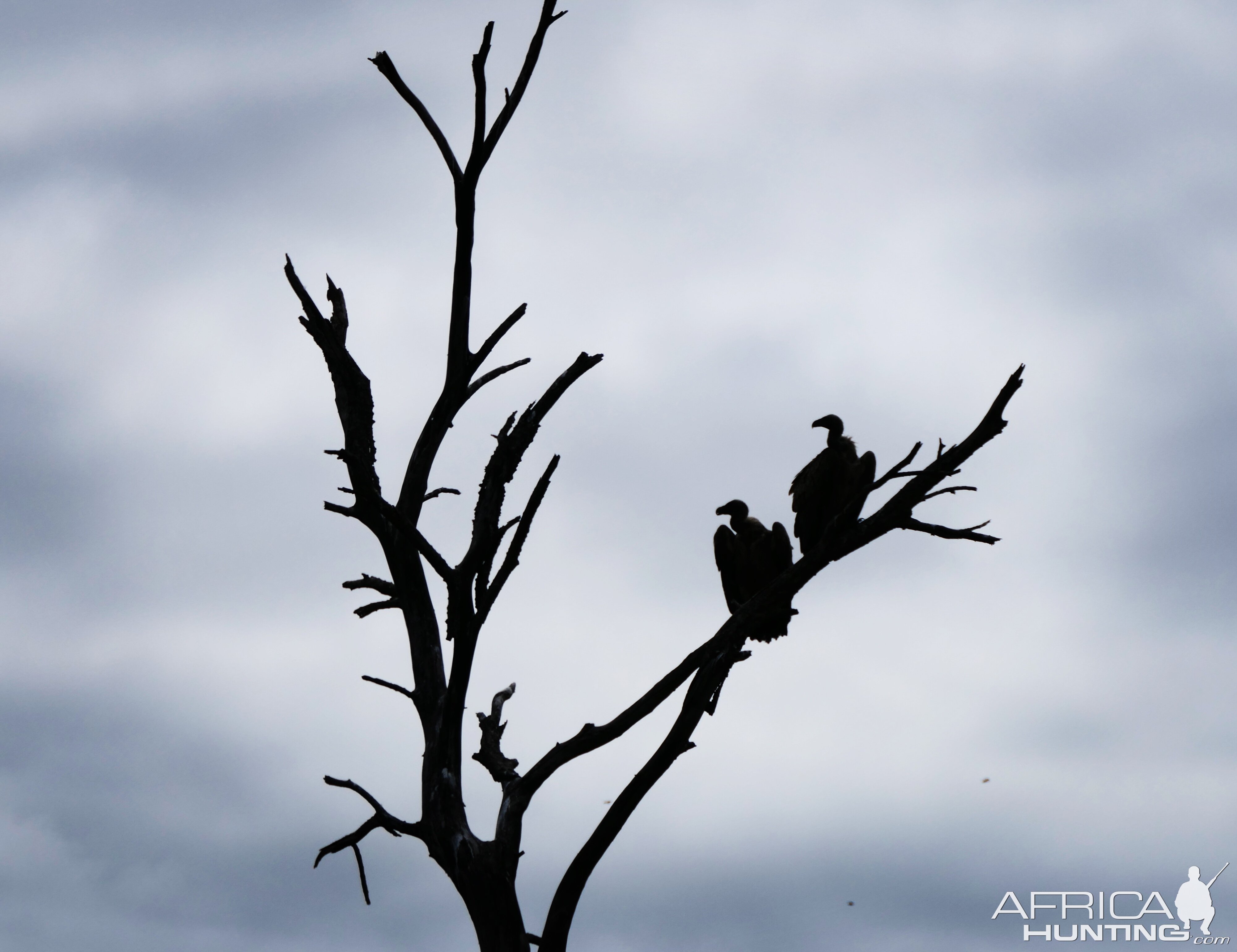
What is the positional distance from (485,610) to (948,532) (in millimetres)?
3124

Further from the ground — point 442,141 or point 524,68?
point 524,68

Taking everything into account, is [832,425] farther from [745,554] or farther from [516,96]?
[516,96]

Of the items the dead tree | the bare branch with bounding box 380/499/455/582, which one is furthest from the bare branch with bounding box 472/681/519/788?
the bare branch with bounding box 380/499/455/582

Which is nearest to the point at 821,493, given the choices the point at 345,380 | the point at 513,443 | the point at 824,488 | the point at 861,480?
the point at 824,488

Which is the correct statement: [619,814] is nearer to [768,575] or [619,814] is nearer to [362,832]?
[362,832]

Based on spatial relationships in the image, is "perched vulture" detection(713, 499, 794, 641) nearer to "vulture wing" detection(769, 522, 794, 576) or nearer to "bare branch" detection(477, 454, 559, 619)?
"vulture wing" detection(769, 522, 794, 576)

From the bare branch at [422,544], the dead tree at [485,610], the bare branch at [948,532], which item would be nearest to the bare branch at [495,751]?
the dead tree at [485,610]

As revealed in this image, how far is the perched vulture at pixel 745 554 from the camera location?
9.59 metres

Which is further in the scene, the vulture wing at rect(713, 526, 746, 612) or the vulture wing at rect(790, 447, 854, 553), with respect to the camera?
the vulture wing at rect(713, 526, 746, 612)

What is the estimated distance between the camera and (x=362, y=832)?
26.8ft

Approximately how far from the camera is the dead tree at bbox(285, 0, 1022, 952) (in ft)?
24.7

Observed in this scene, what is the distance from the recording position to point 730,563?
9.88 meters

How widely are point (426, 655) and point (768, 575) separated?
9.88ft

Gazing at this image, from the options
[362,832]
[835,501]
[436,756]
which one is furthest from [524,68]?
[362,832]
